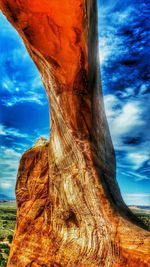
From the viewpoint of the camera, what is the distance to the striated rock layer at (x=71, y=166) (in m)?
5.86

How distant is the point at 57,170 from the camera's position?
7238 mm

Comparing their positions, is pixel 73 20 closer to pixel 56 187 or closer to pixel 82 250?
pixel 56 187

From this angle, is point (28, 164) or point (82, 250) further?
point (28, 164)

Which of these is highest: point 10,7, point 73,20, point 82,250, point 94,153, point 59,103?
point 10,7

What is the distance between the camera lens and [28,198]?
818 cm

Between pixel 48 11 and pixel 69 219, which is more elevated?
pixel 48 11

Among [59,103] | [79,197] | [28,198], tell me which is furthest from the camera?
[28,198]

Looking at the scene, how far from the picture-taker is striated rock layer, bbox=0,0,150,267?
Result: 5.86 m

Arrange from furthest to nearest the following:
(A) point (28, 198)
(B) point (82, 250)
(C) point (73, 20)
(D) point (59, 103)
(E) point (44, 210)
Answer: (A) point (28, 198), (E) point (44, 210), (D) point (59, 103), (B) point (82, 250), (C) point (73, 20)

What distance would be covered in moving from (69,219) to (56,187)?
0.83m

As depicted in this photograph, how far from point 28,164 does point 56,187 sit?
141 centimetres

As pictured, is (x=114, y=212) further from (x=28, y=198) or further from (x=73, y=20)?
(x=73, y=20)

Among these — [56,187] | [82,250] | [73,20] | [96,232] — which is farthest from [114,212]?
[73,20]

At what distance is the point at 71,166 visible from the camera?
22.5 ft
